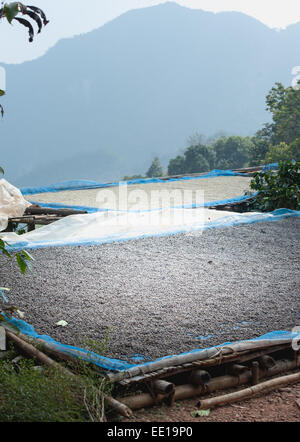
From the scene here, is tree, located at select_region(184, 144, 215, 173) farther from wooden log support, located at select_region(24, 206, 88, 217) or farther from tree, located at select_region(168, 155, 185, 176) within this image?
wooden log support, located at select_region(24, 206, 88, 217)

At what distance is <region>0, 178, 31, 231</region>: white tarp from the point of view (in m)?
4.75

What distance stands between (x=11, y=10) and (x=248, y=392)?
153cm

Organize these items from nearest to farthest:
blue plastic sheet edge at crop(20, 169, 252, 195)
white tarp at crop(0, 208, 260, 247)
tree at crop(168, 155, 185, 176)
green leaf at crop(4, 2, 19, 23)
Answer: green leaf at crop(4, 2, 19, 23)
white tarp at crop(0, 208, 260, 247)
blue plastic sheet edge at crop(20, 169, 252, 195)
tree at crop(168, 155, 185, 176)

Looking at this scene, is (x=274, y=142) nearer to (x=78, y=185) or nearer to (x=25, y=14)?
(x=78, y=185)

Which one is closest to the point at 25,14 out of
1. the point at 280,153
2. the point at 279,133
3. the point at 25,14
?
the point at 25,14

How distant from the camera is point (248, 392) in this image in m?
1.85

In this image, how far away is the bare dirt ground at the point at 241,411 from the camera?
1.70 metres

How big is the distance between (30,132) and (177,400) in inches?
2261

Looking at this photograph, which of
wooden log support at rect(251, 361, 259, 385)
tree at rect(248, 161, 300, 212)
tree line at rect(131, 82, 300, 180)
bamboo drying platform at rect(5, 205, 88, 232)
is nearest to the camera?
wooden log support at rect(251, 361, 259, 385)

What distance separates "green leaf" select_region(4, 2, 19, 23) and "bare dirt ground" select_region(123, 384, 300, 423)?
4.30 feet

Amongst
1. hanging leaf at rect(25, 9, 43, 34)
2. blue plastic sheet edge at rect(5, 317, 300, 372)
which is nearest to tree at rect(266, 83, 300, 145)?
blue plastic sheet edge at rect(5, 317, 300, 372)

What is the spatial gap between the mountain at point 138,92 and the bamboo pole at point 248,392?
159 ft

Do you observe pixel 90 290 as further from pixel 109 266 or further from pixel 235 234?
A: pixel 235 234
